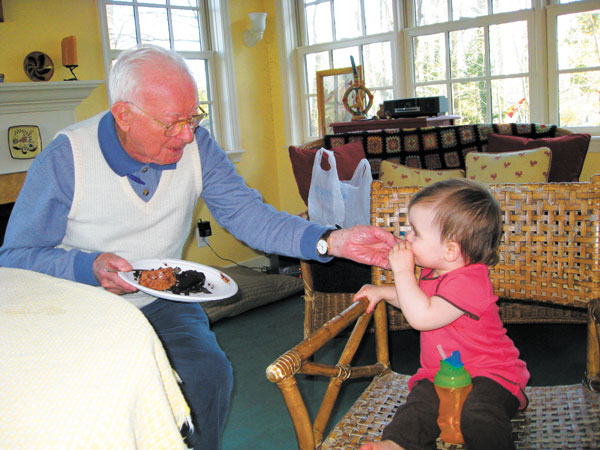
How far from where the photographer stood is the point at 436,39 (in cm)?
379

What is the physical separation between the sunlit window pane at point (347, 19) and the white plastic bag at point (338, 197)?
5.57 ft

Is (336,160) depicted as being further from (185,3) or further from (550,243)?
(550,243)

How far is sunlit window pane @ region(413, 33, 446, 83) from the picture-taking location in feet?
12.4

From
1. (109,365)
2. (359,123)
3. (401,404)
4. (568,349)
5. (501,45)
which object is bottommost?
(568,349)

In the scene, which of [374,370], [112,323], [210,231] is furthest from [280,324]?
[112,323]

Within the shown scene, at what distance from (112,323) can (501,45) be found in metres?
3.38

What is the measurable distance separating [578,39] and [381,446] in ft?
9.83

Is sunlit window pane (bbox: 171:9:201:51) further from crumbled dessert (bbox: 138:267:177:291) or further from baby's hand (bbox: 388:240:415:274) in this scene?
baby's hand (bbox: 388:240:415:274)

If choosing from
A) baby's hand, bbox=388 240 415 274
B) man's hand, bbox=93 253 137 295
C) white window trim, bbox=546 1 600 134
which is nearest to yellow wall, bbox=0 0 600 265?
white window trim, bbox=546 1 600 134

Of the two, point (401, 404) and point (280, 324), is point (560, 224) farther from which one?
point (280, 324)

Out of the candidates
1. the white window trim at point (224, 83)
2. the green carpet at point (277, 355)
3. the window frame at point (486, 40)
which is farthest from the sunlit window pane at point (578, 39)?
the white window trim at point (224, 83)

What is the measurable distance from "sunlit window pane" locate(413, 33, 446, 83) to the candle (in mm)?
2111

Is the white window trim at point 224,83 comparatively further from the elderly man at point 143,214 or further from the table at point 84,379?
the table at point 84,379

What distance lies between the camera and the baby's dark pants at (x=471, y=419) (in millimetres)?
1055
